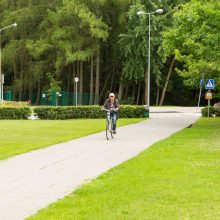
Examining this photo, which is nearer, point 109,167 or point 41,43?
point 109,167

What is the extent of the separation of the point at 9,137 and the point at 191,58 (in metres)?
16.3

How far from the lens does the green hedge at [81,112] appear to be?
4069 centimetres

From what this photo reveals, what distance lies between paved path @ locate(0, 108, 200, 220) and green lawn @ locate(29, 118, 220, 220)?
40 cm

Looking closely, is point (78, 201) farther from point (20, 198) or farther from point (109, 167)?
point (109, 167)

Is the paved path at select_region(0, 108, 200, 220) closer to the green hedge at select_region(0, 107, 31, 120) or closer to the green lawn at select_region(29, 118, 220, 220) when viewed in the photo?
the green lawn at select_region(29, 118, 220, 220)

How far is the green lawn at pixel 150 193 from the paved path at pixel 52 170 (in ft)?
1.30

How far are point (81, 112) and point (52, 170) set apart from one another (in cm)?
2885

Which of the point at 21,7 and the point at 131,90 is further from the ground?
the point at 21,7

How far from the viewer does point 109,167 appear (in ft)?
44.0

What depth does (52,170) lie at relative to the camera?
1299 cm

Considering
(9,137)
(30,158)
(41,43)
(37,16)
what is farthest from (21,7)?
(30,158)

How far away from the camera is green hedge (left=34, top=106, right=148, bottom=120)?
40.7m

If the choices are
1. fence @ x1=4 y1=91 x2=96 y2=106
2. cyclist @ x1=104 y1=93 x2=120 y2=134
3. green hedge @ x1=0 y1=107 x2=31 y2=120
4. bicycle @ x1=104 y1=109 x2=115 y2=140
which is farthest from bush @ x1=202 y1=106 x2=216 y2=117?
fence @ x1=4 y1=91 x2=96 y2=106

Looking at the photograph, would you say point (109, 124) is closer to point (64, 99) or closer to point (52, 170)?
point (52, 170)
